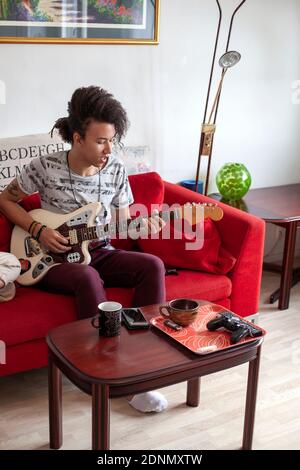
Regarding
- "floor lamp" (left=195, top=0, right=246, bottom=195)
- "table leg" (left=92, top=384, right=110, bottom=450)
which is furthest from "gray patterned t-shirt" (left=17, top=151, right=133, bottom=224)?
"table leg" (left=92, top=384, right=110, bottom=450)

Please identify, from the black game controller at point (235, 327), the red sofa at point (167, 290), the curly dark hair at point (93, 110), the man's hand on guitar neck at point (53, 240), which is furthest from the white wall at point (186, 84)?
the black game controller at point (235, 327)

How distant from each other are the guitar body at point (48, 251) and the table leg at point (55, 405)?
0.51 m

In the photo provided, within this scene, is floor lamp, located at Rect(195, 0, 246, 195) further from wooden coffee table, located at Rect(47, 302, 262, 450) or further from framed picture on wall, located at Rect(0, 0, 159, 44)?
wooden coffee table, located at Rect(47, 302, 262, 450)

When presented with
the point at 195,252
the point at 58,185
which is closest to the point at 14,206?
the point at 58,185

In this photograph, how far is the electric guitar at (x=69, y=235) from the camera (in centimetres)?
240

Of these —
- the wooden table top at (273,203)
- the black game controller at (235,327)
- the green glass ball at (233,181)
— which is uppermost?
the green glass ball at (233,181)

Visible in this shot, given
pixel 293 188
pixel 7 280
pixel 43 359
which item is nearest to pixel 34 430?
pixel 43 359

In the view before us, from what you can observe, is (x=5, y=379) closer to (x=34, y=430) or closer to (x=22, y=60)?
(x=34, y=430)

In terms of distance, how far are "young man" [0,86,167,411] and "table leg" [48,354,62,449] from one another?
12.9 inches

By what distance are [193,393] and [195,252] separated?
58 centimetres

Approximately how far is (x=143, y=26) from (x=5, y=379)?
1.63m

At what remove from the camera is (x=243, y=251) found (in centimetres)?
265

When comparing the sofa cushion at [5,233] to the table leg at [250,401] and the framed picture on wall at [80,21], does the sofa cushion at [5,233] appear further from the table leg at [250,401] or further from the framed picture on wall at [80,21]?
the table leg at [250,401]

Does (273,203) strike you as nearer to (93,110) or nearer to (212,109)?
(212,109)
